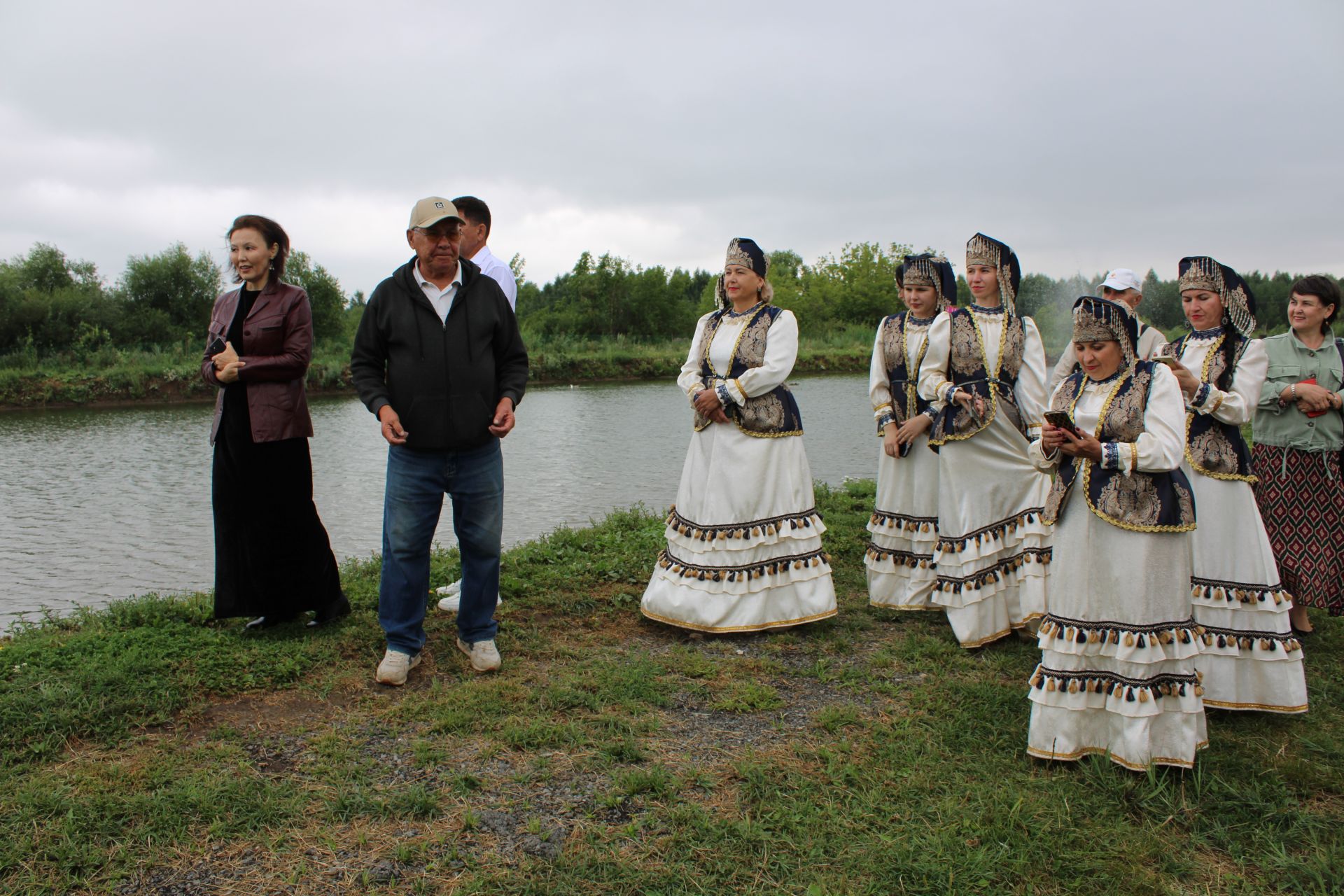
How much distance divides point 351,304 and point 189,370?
2736cm

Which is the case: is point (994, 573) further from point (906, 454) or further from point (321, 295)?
point (321, 295)

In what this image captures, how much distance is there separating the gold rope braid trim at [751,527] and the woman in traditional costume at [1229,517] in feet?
6.74

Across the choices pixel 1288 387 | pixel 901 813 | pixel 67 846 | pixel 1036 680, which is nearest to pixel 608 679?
pixel 901 813

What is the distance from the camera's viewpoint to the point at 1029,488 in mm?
5453

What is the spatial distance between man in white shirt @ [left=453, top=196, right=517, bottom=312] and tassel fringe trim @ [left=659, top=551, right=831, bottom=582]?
1.95 meters

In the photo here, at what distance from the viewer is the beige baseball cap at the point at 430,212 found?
4402 millimetres

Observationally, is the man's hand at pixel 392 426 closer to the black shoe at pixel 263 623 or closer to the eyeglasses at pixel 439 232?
the eyeglasses at pixel 439 232

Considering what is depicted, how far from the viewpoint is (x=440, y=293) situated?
4.61m

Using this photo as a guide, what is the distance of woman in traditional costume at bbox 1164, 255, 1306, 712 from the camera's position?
432cm

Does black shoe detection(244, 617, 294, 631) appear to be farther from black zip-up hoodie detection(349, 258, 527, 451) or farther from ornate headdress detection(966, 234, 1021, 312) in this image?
ornate headdress detection(966, 234, 1021, 312)

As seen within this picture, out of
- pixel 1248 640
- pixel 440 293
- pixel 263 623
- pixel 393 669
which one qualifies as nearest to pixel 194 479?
pixel 263 623

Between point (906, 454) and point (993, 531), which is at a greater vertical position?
point (906, 454)

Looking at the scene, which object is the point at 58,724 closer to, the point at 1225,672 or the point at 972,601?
the point at 972,601

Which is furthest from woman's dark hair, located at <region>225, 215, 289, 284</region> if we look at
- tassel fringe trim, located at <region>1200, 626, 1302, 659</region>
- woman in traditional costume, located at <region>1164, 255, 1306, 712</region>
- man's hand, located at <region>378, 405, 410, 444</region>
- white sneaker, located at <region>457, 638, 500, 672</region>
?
tassel fringe trim, located at <region>1200, 626, 1302, 659</region>
